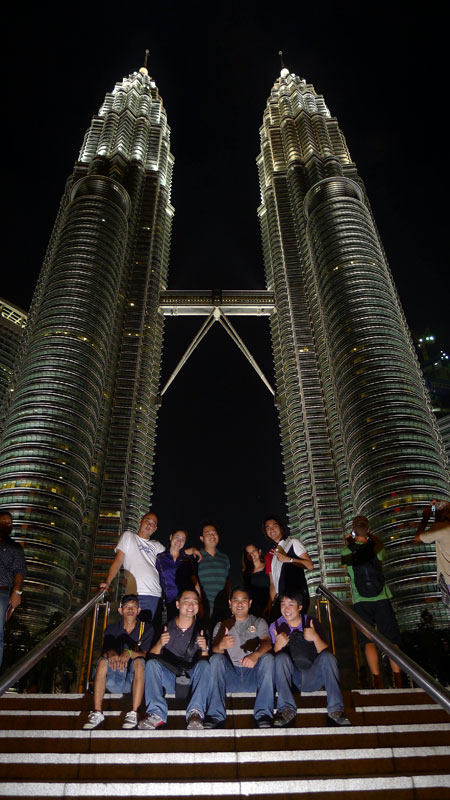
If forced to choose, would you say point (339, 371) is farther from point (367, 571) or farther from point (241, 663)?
point (241, 663)

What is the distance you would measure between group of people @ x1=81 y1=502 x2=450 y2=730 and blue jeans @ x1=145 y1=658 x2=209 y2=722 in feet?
0.04

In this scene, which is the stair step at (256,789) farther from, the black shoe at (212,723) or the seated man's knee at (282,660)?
the seated man's knee at (282,660)

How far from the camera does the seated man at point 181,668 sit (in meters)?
6.80

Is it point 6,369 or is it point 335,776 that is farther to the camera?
point 6,369

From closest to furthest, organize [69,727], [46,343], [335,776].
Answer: [335,776] < [69,727] < [46,343]

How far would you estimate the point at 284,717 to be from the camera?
670 cm

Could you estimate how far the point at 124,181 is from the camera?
4911 inches

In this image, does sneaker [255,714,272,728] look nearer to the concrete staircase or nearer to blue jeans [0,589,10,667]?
the concrete staircase

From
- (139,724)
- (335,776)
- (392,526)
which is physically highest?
(392,526)

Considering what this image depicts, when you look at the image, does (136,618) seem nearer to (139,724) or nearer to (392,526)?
(139,724)

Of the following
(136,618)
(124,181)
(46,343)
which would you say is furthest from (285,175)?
(136,618)

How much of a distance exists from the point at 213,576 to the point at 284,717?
345cm

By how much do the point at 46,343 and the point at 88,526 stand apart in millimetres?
30812

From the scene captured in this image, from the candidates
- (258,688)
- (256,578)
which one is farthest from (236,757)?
(256,578)
